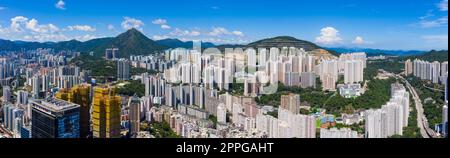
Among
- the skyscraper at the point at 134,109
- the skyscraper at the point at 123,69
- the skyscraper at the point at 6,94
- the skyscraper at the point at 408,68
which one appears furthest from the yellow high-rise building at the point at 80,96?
the skyscraper at the point at 408,68

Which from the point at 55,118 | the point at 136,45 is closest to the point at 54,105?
the point at 55,118

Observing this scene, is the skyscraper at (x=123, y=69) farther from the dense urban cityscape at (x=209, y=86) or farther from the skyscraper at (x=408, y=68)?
the skyscraper at (x=408, y=68)

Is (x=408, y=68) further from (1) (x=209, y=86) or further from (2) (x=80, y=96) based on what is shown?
(2) (x=80, y=96)

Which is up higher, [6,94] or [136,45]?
[136,45]

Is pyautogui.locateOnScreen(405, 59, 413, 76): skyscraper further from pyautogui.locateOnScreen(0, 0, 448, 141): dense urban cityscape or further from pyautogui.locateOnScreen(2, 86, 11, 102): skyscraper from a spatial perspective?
pyautogui.locateOnScreen(2, 86, 11, 102): skyscraper

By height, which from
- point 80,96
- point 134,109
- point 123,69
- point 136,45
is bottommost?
point 134,109

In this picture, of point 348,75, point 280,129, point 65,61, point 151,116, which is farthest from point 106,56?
point 348,75

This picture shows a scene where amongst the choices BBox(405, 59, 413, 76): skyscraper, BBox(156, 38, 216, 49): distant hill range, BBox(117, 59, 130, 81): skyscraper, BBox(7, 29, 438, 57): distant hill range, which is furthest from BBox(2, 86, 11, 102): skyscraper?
BBox(405, 59, 413, 76): skyscraper

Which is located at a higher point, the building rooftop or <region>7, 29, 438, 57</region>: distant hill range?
<region>7, 29, 438, 57</region>: distant hill range
